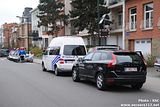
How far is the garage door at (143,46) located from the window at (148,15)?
4.43ft

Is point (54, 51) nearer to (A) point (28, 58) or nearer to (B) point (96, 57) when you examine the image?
(B) point (96, 57)

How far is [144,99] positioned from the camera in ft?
36.3

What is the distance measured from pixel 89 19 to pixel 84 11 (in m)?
1.01

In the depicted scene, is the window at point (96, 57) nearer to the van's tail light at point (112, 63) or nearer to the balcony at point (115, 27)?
the van's tail light at point (112, 63)

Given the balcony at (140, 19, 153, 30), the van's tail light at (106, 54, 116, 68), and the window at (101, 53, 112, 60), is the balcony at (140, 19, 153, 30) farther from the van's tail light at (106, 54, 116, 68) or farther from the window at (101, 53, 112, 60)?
the van's tail light at (106, 54, 116, 68)

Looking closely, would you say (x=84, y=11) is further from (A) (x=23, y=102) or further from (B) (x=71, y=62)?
(A) (x=23, y=102)

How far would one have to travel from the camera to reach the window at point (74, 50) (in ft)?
64.5

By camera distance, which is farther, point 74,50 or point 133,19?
point 133,19

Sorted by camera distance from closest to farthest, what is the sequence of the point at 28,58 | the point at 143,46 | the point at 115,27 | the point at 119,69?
the point at 119,69 → the point at 143,46 → the point at 28,58 → the point at 115,27

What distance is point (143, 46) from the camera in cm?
3181

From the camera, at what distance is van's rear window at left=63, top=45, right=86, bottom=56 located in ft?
64.5

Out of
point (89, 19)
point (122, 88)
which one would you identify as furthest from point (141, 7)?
point (122, 88)

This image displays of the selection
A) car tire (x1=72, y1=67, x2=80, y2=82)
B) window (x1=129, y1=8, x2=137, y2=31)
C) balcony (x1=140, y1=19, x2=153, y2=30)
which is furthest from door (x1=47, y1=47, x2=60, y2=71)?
window (x1=129, y1=8, x2=137, y2=31)

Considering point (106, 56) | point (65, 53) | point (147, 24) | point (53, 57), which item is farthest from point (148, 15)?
point (106, 56)
